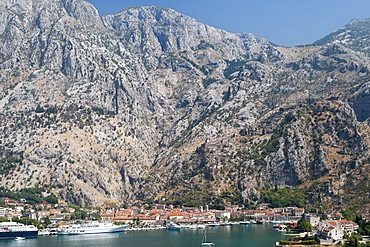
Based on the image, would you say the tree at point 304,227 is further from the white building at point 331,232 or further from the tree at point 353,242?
the tree at point 353,242

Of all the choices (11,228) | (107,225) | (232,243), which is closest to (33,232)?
(11,228)

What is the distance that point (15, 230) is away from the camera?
15800 centimetres

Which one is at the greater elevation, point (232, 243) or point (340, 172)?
point (340, 172)

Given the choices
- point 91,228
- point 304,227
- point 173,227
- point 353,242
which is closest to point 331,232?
point 353,242

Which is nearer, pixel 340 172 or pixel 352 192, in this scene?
pixel 352 192

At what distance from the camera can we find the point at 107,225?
177625 mm

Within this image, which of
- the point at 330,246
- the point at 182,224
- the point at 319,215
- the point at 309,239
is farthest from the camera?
the point at 182,224

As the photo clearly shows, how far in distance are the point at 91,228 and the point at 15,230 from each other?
94.4 ft

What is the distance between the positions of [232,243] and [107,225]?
234 feet

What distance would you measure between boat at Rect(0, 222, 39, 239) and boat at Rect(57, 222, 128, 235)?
12.1 m

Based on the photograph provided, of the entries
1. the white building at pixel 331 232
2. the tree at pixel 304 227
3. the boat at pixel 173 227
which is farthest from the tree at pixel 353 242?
the boat at pixel 173 227

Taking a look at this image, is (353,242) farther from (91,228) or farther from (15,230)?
(15,230)

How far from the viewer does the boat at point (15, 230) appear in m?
157

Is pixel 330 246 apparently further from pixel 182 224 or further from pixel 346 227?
pixel 182 224
